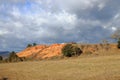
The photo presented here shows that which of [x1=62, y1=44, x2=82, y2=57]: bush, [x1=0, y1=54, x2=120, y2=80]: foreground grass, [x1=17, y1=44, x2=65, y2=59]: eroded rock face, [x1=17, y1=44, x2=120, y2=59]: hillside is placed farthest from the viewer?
[x1=17, y1=44, x2=65, y2=59]: eroded rock face

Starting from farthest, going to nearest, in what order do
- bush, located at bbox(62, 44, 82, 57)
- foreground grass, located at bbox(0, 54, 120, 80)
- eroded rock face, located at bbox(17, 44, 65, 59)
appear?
eroded rock face, located at bbox(17, 44, 65, 59), bush, located at bbox(62, 44, 82, 57), foreground grass, located at bbox(0, 54, 120, 80)

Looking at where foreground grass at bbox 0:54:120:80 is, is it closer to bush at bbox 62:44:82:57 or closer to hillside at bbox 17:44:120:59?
bush at bbox 62:44:82:57

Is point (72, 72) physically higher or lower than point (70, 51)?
lower

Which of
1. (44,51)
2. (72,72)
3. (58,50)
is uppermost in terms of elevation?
(44,51)

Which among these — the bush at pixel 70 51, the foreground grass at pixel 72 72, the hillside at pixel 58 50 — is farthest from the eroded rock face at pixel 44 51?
the foreground grass at pixel 72 72

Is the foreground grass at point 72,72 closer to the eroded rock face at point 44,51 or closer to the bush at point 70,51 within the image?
the bush at point 70,51

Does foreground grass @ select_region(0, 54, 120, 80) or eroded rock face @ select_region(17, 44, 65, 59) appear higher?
eroded rock face @ select_region(17, 44, 65, 59)

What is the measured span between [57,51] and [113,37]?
17964 mm

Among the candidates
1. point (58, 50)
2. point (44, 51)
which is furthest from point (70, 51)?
point (44, 51)

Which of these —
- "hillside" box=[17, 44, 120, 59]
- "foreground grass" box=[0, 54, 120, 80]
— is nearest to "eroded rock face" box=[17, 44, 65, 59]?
"hillside" box=[17, 44, 120, 59]

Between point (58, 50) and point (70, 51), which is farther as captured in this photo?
point (58, 50)

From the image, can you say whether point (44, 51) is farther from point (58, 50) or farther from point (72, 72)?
point (72, 72)

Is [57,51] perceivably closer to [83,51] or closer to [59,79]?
[83,51]

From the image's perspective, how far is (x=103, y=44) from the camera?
84.9 m
